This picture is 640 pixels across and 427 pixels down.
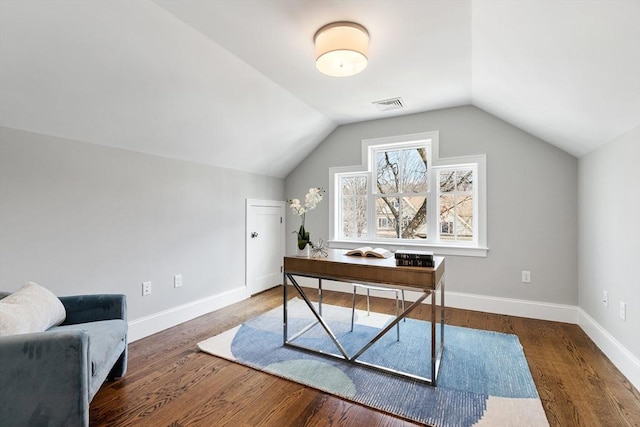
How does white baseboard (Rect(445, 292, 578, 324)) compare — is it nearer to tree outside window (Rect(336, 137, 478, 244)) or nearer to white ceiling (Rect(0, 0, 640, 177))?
tree outside window (Rect(336, 137, 478, 244))

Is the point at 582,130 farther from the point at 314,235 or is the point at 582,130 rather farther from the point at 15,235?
the point at 15,235

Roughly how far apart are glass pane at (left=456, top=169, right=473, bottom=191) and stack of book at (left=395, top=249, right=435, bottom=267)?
6.48 ft

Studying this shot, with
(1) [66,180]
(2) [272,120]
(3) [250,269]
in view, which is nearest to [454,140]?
(2) [272,120]

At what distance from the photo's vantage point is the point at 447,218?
365 cm

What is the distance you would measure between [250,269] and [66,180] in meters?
2.33

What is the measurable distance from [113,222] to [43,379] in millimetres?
1557

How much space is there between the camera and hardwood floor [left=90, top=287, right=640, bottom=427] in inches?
63.6

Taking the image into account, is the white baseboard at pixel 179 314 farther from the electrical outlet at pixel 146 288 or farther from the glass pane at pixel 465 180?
the glass pane at pixel 465 180

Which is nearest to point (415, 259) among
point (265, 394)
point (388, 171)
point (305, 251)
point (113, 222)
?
point (305, 251)

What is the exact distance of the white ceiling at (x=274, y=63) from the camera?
1.58m

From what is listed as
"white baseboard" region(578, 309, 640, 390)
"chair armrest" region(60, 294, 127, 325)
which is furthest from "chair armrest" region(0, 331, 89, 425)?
"white baseboard" region(578, 309, 640, 390)

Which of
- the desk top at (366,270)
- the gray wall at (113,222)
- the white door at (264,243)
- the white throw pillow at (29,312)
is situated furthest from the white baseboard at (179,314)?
the desk top at (366,270)

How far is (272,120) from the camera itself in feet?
11.0

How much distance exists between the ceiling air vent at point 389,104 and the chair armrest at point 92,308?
10.2ft
